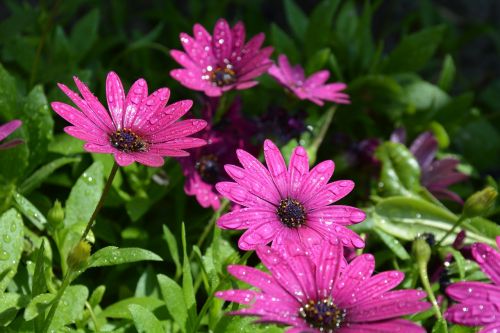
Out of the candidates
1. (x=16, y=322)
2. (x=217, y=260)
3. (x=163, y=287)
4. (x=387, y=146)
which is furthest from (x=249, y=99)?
(x=16, y=322)

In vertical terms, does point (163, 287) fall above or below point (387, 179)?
above

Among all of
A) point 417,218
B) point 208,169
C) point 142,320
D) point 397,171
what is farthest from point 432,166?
point 142,320

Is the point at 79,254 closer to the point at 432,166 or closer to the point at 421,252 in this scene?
the point at 421,252

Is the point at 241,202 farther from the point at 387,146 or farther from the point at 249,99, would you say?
the point at 249,99

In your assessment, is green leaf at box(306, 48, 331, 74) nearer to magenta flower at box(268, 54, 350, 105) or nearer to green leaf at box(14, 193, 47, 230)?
magenta flower at box(268, 54, 350, 105)

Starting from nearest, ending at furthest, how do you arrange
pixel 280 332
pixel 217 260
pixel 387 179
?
pixel 280 332
pixel 217 260
pixel 387 179

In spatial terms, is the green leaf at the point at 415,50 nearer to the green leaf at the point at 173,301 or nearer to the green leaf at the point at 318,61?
the green leaf at the point at 318,61
